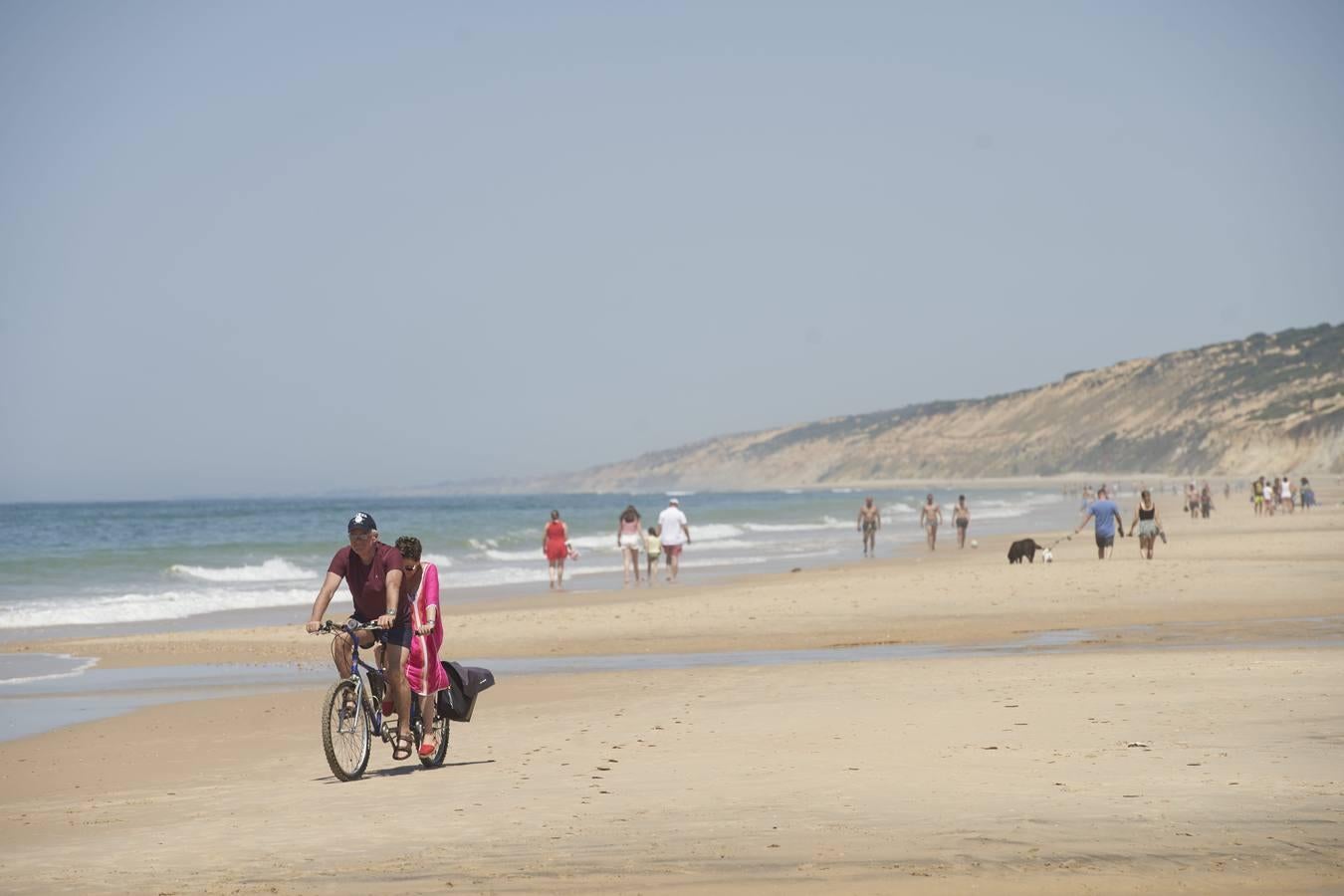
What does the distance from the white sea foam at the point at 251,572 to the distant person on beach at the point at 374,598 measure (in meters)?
28.1

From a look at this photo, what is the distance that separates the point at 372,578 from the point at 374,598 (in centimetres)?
13

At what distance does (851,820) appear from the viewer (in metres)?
7.50

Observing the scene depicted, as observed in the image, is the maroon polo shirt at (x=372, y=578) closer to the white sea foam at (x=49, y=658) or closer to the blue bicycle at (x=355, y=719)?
the blue bicycle at (x=355, y=719)

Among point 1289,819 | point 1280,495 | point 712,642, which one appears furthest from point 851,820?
point 1280,495

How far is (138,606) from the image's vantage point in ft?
86.8

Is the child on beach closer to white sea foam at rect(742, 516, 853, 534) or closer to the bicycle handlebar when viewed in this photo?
the bicycle handlebar

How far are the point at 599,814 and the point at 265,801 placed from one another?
2180 mm

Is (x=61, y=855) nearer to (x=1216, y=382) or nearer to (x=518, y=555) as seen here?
(x=518, y=555)

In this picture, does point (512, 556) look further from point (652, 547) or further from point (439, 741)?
point (439, 741)

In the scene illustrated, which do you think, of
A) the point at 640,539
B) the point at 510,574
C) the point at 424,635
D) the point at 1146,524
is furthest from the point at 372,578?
the point at 510,574

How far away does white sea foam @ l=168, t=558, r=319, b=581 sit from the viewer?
3797 centimetres

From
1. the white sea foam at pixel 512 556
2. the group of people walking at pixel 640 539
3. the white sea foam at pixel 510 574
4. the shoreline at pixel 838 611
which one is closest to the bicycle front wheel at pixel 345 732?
the shoreline at pixel 838 611

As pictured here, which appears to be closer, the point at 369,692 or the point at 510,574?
the point at 369,692

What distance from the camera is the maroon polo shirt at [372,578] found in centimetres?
940
